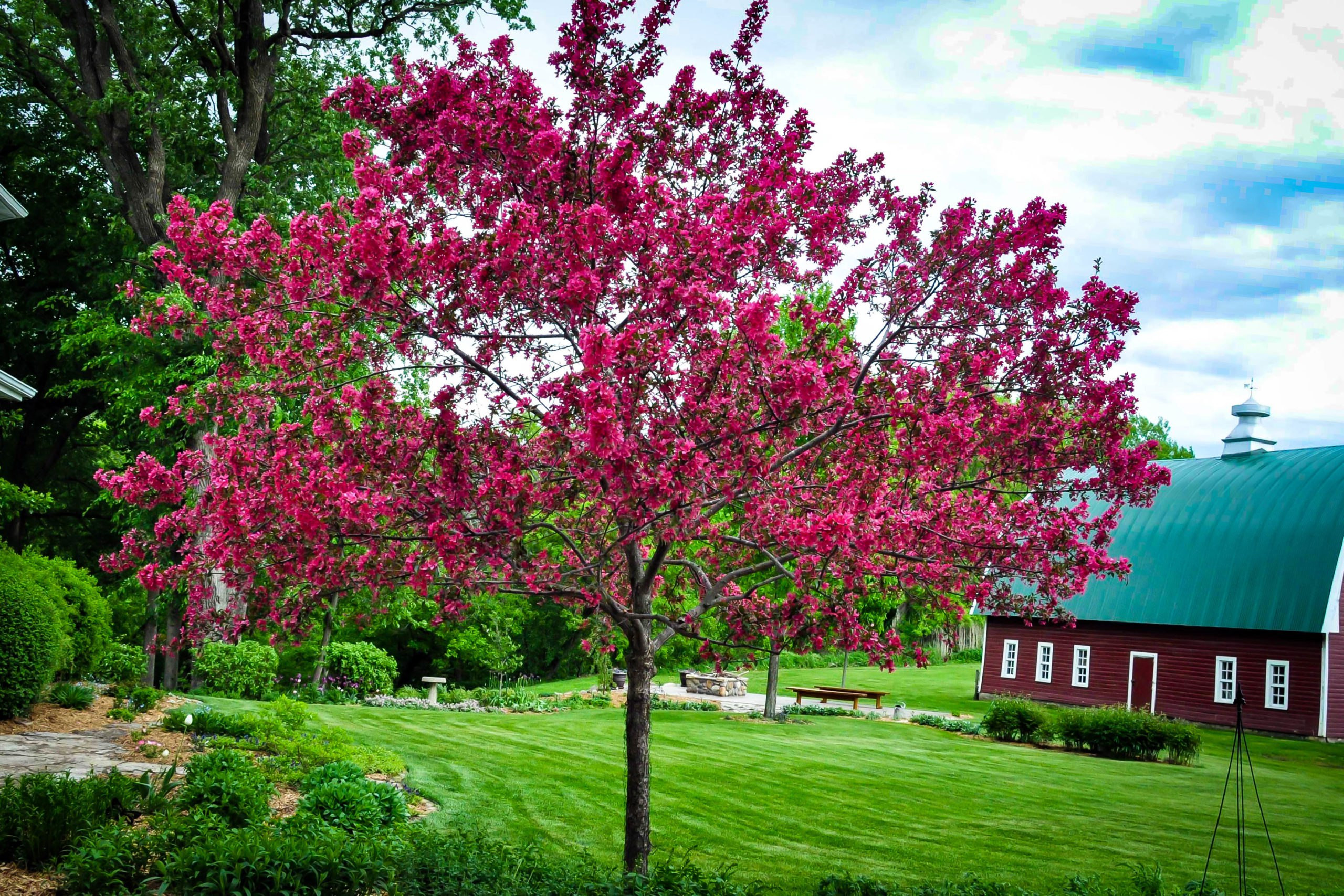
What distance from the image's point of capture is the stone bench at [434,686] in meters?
21.8

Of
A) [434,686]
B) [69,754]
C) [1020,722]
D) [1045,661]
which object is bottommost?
[434,686]

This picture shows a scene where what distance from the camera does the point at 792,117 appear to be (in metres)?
6.15

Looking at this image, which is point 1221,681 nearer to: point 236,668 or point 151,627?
point 236,668

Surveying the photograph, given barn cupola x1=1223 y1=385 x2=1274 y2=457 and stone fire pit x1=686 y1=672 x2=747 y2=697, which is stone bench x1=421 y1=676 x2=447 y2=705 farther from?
barn cupola x1=1223 y1=385 x2=1274 y2=457

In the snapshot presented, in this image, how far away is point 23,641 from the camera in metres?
10.2

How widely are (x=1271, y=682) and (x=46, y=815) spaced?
1050 inches

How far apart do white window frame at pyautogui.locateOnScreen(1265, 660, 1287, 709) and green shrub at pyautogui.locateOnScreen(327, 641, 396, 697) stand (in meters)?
22.1

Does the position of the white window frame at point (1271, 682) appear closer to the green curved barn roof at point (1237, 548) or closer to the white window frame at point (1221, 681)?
the white window frame at point (1221, 681)

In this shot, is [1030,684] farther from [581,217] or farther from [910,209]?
[581,217]

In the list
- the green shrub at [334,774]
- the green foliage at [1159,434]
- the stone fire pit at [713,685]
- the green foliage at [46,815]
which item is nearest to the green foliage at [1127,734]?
the stone fire pit at [713,685]

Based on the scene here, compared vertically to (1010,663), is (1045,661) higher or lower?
higher

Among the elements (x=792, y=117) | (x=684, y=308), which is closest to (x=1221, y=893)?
(x=684, y=308)

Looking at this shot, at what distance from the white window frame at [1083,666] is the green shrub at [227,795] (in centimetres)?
2598

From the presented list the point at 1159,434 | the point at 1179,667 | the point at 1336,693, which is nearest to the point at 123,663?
the point at 1179,667
